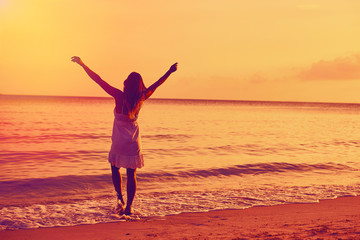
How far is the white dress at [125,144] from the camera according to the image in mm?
5727

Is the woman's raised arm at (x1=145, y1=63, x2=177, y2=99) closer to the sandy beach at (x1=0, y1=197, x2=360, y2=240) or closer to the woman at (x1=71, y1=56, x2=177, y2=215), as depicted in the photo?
the woman at (x1=71, y1=56, x2=177, y2=215)

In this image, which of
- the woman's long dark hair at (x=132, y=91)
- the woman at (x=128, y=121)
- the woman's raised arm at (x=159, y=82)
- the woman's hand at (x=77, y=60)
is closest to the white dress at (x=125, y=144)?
the woman at (x=128, y=121)

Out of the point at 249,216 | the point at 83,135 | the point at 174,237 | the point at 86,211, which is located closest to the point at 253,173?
the point at 249,216

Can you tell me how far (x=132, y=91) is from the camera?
5703mm

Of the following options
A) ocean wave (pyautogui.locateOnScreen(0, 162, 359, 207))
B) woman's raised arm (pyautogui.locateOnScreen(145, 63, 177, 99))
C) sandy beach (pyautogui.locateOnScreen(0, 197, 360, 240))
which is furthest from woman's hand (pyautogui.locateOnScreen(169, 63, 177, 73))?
ocean wave (pyautogui.locateOnScreen(0, 162, 359, 207))

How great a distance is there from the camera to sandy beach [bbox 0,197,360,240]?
16.7ft

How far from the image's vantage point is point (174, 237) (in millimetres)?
5059

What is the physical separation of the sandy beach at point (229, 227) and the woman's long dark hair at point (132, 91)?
174 centimetres

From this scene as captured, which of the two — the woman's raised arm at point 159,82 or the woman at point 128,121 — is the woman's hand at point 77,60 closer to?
the woman at point 128,121

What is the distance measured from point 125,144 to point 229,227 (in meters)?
1.99

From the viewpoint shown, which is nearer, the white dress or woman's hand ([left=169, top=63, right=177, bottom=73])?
the white dress

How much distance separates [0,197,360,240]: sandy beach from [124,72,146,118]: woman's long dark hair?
5.71 feet

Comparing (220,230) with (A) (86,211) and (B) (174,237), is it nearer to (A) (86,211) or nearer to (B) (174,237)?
(B) (174,237)

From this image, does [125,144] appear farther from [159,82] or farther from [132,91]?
[159,82]
